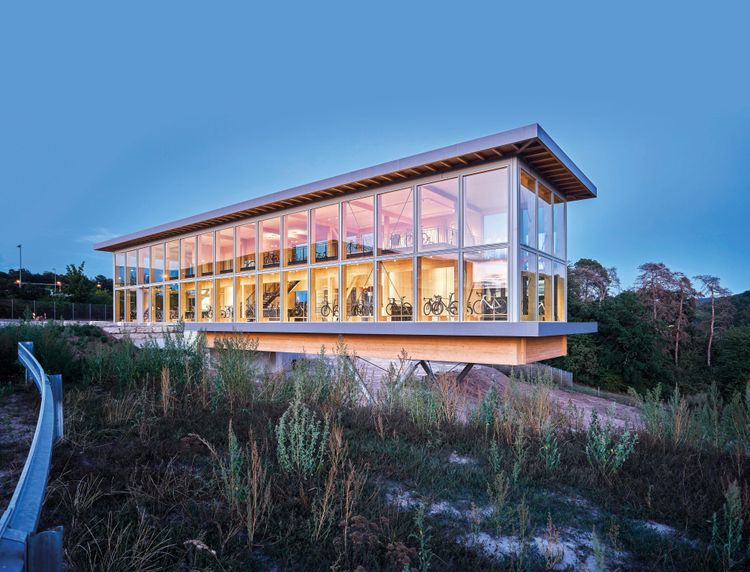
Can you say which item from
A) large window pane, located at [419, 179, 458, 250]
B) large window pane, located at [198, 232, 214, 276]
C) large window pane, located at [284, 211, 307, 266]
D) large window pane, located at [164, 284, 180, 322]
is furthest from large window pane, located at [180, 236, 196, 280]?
large window pane, located at [419, 179, 458, 250]

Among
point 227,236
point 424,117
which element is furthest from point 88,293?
Answer: point 424,117

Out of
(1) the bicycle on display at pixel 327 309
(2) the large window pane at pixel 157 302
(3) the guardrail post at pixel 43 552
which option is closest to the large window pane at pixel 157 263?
(2) the large window pane at pixel 157 302

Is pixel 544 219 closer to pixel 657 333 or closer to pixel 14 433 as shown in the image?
pixel 14 433

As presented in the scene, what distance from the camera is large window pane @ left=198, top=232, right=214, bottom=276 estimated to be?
1638 cm

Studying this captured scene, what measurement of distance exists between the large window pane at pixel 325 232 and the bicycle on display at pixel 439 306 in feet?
11.4

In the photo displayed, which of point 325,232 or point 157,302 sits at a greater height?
point 325,232

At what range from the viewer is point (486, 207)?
10273 mm

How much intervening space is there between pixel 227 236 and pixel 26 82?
6129 cm

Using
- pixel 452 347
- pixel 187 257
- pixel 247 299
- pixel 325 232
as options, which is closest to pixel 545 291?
pixel 452 347

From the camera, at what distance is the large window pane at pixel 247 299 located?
14.6 meters

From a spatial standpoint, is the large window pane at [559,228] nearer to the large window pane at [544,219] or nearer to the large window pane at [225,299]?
the large window pane at [544,219]

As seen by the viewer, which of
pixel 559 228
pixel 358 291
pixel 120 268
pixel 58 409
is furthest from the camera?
pixel 120 268

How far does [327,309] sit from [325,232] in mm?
2412

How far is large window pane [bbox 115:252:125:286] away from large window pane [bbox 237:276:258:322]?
31.5 ft
